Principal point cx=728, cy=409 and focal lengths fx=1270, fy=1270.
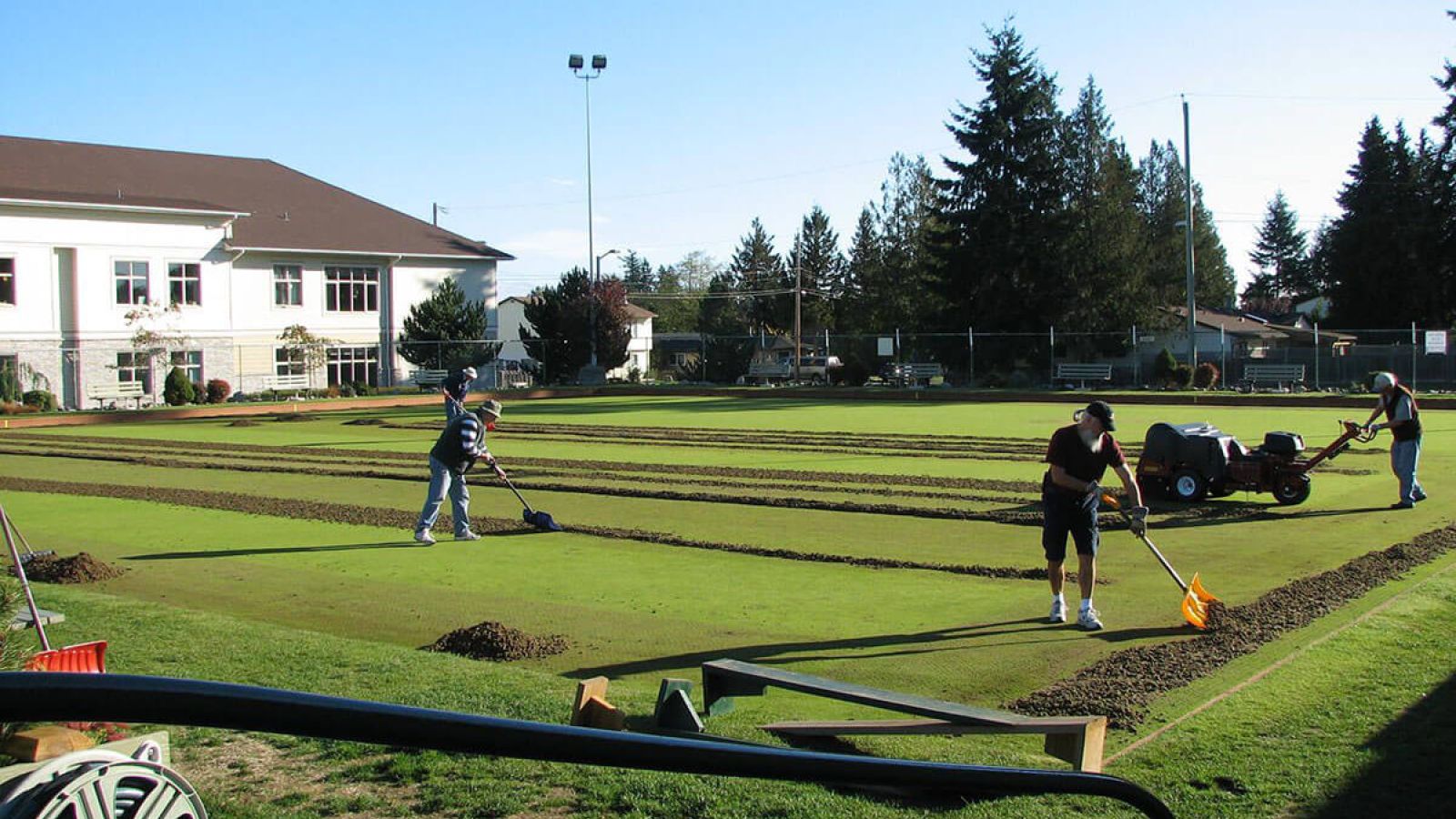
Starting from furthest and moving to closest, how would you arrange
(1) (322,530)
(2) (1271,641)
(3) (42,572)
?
(1) (322,530)
(3) (42,572)
(2) (1271,641)

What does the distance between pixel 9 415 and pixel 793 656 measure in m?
A: 40.0

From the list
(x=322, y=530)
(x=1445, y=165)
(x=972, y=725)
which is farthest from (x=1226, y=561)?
(x=1445, y=165)

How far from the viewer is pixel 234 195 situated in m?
59.0

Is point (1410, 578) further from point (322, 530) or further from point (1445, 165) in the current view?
point (1445, 165)

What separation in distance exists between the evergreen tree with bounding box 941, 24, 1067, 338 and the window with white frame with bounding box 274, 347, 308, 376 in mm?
29628

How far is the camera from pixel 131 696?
1665 millimetres

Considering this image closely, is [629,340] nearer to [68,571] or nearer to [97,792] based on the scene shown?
[68,571]

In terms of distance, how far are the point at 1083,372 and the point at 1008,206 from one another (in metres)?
11.2

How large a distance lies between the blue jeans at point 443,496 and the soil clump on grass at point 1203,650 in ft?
26.8

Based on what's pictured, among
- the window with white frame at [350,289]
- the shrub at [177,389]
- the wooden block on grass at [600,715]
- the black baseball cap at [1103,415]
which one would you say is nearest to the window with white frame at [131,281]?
the shrub at [177,389]

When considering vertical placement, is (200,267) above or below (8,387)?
above

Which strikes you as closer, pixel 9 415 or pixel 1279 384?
pixel 9 415

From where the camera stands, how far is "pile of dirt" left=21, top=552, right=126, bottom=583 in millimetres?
12047

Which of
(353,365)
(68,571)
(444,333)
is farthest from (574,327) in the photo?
(68,571)
